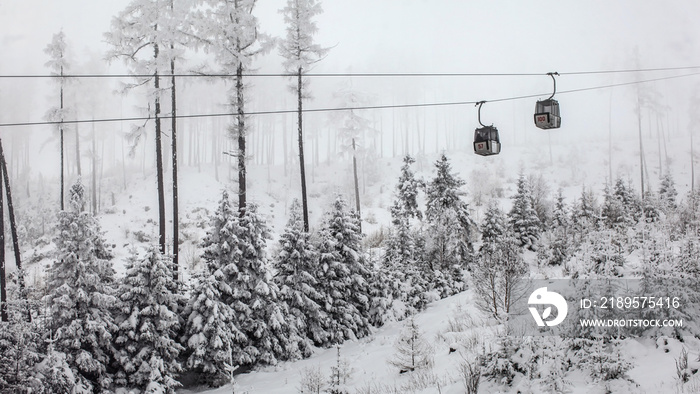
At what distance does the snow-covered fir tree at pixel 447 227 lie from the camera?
26203 millimetres

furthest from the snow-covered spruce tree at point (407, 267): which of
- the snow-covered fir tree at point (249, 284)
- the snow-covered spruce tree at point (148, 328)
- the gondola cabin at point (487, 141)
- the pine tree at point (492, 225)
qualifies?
the snow-covered spruce tree at point (148, 328)

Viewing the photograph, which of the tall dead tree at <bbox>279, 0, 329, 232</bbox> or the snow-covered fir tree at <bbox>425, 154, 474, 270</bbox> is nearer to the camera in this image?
the tall dead tree at <bbox>279, 0, 329, 232</bbox>

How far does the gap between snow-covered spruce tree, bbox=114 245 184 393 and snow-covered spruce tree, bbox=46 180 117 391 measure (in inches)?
17.4

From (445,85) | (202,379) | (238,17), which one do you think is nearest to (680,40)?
(445,85)

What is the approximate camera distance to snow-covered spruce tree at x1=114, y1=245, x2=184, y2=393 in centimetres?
1244

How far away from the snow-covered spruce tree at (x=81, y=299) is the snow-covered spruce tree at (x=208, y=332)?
244 centimetres

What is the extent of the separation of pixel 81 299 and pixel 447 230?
20.3 metres

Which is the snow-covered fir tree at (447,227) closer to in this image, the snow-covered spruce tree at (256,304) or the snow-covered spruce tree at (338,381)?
the snow-covered spruce tree at (256,304)

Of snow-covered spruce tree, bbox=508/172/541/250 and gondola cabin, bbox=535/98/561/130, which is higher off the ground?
gondola cabin, bbox=535/98/561/130

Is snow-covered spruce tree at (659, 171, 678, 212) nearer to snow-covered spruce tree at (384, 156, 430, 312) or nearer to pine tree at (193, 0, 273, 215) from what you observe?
snow-covered spruce tree at (384, 156, 430, 312)

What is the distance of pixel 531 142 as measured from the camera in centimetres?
7925

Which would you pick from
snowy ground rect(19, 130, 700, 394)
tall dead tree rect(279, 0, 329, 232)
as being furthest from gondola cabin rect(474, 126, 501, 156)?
tall dead tree rect(279, 0, 329, 232)

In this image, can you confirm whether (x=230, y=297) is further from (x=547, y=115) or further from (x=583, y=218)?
(x=583, y=218)

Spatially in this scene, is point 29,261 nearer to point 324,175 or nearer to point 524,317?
point 524,317
